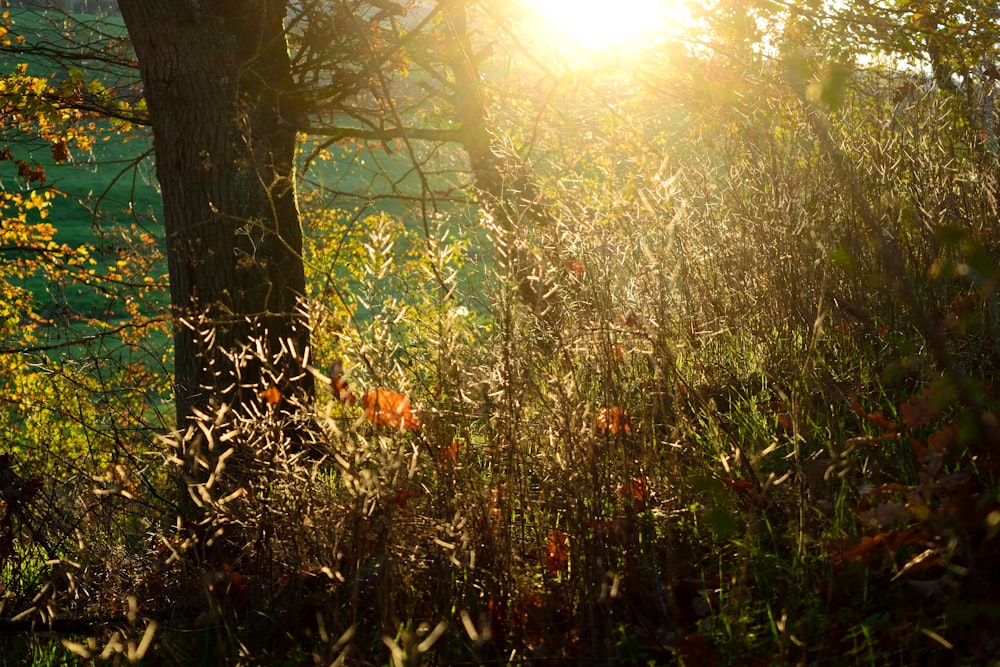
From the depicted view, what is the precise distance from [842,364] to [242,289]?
3.00 meters

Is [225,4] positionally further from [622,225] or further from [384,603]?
[384,603]

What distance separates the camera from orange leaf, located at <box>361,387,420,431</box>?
225 centimetres

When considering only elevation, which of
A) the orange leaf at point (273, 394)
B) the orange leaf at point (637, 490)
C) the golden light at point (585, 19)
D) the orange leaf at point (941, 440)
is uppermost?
the golden light at point (585, 19)

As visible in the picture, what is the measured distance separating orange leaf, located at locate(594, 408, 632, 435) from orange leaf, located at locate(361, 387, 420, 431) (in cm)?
53

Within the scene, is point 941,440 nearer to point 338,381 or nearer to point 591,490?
point 591,490

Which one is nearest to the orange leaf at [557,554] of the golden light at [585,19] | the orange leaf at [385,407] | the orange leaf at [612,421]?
the orange leaf at [612,421]

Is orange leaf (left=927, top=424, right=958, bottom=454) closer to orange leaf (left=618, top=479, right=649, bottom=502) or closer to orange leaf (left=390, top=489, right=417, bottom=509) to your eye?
orange leaf (left=618, top=479, right=649, bottom=502)

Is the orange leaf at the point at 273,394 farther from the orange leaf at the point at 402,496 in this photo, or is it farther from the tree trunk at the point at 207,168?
the tree trunk at the point at 207,168

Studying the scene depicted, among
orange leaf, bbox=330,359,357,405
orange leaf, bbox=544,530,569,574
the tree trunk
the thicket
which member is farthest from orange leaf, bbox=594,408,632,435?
the tree trunk

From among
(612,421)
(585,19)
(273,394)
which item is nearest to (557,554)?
(612,421)

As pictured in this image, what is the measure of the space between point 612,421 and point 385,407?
0.66 m

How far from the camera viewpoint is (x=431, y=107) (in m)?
11.7

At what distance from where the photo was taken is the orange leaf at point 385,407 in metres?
2.25

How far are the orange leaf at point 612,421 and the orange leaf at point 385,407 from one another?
0.53 m
